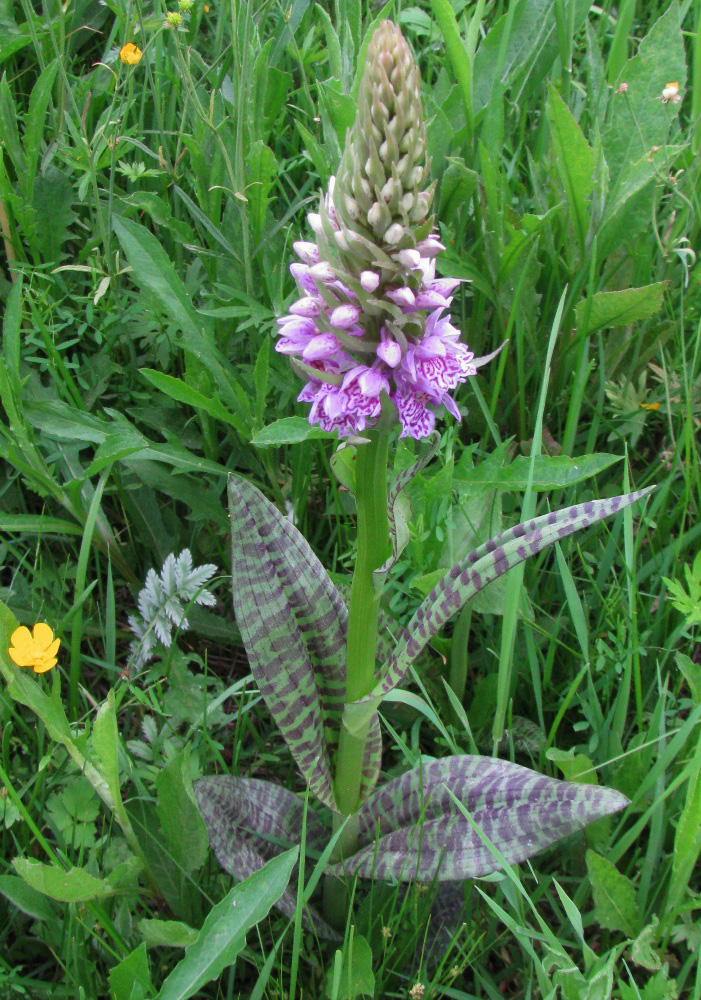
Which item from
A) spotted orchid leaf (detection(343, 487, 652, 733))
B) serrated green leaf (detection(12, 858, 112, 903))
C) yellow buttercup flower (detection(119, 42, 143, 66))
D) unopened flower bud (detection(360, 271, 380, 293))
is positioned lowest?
serrated green leaf (detection(12, 858, 112, 903))

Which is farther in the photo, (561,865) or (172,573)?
(172,573)

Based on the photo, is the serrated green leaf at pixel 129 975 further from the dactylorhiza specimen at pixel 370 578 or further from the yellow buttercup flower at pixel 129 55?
the yellow buttercup flower at pixel 129 55

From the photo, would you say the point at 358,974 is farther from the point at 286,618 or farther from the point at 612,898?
the point at 286,618

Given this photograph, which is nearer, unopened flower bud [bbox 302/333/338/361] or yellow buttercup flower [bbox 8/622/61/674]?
unopened flower bud [bbox 302/333/338/361]

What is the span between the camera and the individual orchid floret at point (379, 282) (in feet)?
4.09

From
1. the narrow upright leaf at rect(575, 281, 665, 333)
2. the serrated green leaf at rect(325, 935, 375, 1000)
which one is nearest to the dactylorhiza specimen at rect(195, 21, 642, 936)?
the serrated green leaf at rect(325, 935, 375, 1000)

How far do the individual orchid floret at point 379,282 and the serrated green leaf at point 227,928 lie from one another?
30.6 inches

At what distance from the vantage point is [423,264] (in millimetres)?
1325

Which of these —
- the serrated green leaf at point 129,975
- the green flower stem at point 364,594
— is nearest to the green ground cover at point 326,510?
the serrated green leaf at point 129,975

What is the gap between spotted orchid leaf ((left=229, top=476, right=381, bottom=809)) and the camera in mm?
1745

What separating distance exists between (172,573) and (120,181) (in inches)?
68.9

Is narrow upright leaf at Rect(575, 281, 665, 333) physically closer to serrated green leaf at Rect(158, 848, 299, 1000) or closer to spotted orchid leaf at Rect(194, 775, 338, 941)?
spotted orchid leaf at Rect(194, 775, 338, 941)

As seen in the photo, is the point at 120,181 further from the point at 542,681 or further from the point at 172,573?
the point at 542,681

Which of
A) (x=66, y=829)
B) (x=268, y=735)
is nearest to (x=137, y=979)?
(x=66, y=829)
